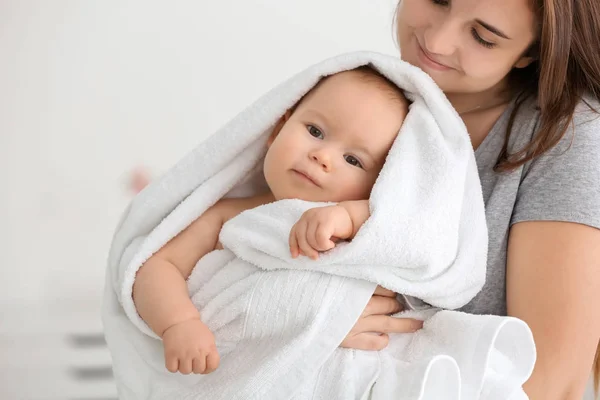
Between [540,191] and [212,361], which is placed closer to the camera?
[212,361]

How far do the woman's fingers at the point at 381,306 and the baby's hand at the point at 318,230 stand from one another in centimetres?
12

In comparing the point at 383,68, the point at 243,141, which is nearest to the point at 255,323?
the point at 243,141

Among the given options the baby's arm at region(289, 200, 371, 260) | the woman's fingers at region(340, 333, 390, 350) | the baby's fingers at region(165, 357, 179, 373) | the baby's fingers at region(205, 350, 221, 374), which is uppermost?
the baby's arm at region(289, 200, 371, 260)

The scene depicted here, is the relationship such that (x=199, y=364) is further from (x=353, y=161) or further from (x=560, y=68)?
(x=560, y=68)

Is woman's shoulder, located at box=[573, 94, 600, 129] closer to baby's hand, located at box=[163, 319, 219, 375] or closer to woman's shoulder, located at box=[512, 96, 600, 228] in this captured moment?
woman's shoulder, located at box=[512, 96, 600, 228]

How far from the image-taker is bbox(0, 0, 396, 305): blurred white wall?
200cm

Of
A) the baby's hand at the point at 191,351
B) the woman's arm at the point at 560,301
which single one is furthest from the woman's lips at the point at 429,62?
the baby's hand at the point at 191,351

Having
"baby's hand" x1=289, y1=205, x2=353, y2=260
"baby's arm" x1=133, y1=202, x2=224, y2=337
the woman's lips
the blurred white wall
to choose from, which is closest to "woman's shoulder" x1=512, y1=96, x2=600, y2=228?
the woman's lips

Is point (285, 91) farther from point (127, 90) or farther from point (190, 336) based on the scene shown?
point (127, 90)

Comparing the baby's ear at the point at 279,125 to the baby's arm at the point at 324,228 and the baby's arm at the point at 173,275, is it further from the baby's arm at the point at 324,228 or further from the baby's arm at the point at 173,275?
the baby's arm at the point at 324,228

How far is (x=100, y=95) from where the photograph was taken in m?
2.03

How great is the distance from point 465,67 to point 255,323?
56cm

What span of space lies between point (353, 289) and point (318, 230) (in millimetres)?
113

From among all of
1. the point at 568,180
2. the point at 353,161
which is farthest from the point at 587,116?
the point at 353,161
